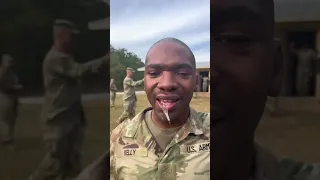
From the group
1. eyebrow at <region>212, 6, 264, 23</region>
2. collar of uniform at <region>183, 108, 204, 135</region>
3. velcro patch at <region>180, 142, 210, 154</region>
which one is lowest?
velcro patch at <region>180, 142, 210, 154</region>

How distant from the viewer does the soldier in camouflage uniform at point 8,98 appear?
239cm

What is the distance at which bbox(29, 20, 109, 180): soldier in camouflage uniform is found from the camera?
2357 millimetres

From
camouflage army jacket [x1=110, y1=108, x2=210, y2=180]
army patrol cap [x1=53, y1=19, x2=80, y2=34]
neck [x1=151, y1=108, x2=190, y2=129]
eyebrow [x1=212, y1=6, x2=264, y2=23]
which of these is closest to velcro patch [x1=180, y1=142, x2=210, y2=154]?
camouflage army jacket [x1=110, y1=108, x2=210, y2=180]

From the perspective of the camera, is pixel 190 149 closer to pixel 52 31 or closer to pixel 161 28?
pixel 161 28

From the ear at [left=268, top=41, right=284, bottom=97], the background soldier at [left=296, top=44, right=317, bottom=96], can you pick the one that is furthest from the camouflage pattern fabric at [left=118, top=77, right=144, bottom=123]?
the background soldier at [left=296, top=44, right=317, bottom=96]

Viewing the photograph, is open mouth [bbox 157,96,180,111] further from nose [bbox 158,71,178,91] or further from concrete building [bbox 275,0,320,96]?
concrete building [bbox 275,0,320,96]

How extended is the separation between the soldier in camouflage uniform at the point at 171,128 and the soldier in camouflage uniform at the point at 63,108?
27 cm

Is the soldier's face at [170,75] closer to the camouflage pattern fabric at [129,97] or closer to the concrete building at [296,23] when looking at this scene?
the camouflage pattern fabric at [129,97]

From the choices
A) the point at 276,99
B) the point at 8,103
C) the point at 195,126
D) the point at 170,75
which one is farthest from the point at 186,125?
the point at 8,103

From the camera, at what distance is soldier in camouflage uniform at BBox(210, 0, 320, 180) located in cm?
231

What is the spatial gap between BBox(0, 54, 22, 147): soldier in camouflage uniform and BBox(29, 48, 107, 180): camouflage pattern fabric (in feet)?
0.55

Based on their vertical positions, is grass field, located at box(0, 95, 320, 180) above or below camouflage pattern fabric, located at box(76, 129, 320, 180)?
above

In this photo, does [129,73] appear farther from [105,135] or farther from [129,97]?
[105,135]

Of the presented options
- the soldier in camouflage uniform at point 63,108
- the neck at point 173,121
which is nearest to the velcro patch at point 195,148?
the neck at point 173,121
